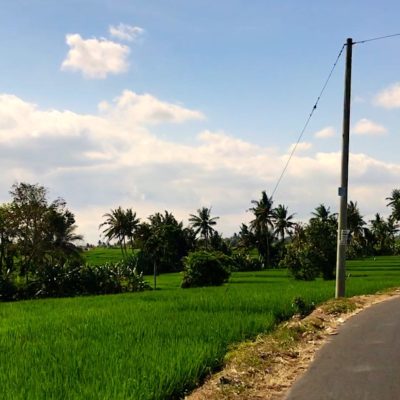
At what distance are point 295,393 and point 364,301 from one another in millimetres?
13519

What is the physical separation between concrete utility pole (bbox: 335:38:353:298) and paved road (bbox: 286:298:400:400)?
5579mm

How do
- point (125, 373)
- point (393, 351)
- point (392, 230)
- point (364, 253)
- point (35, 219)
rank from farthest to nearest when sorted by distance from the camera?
point (392, 230), point (364, 253), point (35, 219), point (393, 351), point (125, 373)

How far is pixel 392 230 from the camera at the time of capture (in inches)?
4333

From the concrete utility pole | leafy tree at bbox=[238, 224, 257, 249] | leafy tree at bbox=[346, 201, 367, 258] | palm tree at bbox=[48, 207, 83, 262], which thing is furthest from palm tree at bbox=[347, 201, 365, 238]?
the concrete utility pole

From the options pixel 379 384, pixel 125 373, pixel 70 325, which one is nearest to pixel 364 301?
pixel 70 325

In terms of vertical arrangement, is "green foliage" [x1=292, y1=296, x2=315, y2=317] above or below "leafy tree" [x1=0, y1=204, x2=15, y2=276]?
below

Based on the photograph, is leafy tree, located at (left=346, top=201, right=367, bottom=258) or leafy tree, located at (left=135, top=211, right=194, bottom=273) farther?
leafy tree, located at (left=346, top=201, right=367, bottom=258)

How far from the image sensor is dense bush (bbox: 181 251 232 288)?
4084cm

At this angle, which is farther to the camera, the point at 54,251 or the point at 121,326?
the point at 54,251

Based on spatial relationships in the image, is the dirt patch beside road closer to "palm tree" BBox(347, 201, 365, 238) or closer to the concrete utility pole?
the concrete utility pole

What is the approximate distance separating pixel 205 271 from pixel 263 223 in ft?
167

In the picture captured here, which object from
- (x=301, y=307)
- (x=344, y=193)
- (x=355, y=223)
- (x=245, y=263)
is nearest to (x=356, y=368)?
(x=301, y=307)

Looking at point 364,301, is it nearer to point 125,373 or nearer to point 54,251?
point 125,373

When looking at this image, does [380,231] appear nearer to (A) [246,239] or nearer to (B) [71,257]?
(A) [246,239]
